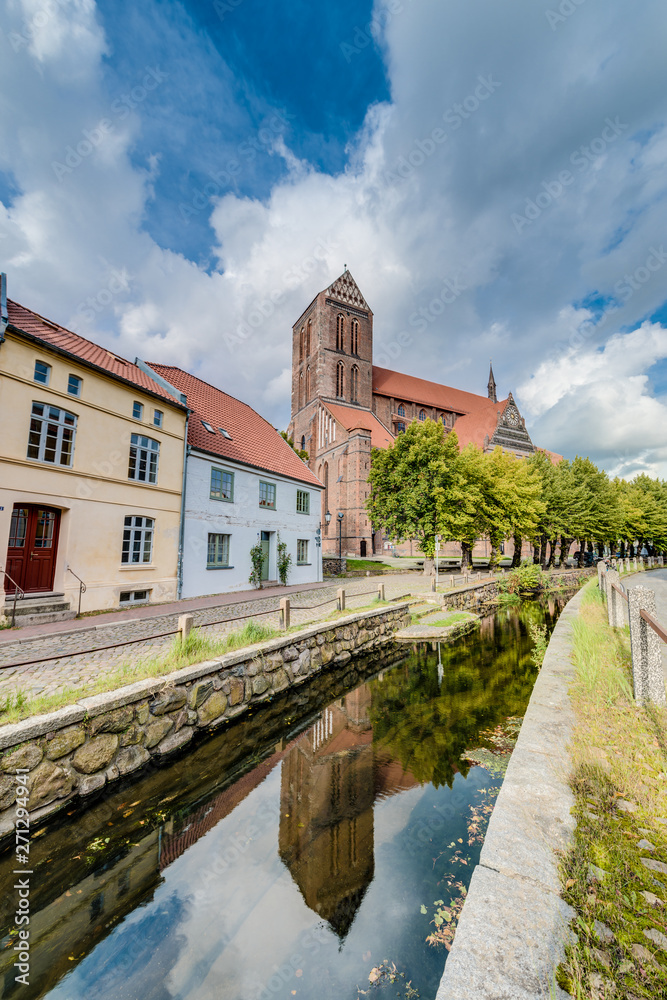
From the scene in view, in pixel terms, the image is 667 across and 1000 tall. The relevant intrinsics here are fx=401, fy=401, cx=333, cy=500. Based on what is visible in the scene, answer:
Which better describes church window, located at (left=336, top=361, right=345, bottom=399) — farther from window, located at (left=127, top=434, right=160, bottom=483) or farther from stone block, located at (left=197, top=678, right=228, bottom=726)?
stone block, located at (left=197, top=678, right=228, bottom=726)

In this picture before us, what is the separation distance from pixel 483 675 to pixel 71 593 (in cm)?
1067

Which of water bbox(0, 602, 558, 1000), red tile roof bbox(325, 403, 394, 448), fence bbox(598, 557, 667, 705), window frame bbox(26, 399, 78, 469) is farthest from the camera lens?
red tile roof bbox(325, 403, 394, 448)

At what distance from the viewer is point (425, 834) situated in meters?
4.31

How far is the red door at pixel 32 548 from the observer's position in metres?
9.79

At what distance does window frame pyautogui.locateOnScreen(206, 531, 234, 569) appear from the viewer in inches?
592

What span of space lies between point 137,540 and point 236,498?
15.2ft

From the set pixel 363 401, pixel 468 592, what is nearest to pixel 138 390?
pixel 468 592

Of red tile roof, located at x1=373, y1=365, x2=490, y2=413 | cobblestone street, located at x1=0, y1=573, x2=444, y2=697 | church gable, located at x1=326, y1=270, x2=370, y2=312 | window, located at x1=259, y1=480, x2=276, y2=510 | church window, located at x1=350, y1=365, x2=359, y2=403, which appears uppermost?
church gable, located at x1=326, y1=270, x2=370, y2=312

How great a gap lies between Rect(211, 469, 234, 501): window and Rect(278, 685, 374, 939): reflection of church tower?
34.5ft

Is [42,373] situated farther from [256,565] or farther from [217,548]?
[256,565]

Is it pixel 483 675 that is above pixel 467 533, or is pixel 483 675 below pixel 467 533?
below

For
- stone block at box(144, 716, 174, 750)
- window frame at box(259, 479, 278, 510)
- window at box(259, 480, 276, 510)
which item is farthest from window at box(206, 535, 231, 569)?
stone block at box(144, 716, 174, 750)

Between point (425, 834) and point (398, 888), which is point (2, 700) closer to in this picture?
point (398, 888)

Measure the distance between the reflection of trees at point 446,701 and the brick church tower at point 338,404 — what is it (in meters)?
25.4
